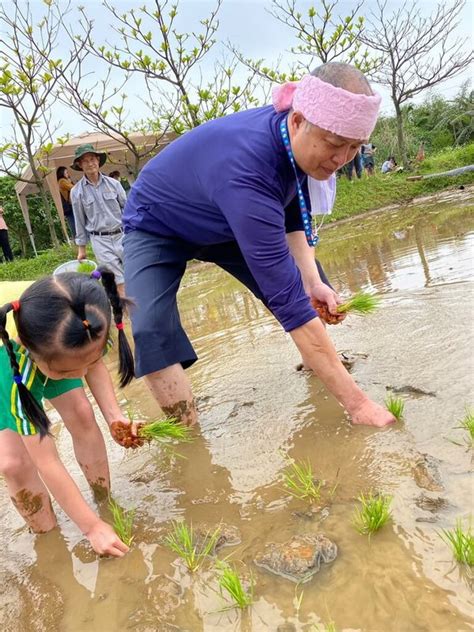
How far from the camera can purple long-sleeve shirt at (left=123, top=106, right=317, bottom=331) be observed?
2.09 m

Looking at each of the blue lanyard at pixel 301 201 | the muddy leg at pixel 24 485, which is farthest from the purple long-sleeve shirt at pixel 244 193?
the muddy leg at pixel 24 485

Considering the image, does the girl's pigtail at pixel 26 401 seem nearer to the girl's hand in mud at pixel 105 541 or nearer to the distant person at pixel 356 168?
the girl's hand in mud at pixel 105 541

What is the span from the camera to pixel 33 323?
1.71m

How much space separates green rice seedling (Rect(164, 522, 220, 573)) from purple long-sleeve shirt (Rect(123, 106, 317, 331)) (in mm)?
837

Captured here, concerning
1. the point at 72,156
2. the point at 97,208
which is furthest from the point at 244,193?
the point at 72,156

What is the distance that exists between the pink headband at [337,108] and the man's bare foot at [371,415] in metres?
1.03

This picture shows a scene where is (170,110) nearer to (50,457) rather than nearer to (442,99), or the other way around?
(50,457)

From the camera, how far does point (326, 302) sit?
265 centimetres

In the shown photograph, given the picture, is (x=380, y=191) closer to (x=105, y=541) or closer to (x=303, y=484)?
(x=303, y=484)

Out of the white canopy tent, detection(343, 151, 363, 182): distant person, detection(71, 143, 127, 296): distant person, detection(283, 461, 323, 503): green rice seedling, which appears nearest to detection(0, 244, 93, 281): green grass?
the white canopy tent

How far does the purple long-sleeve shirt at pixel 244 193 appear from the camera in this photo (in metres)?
2.09

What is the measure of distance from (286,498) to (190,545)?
15.1 inches

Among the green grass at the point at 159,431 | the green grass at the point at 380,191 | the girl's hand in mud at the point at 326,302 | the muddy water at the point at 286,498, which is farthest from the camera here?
the green grass at the point at 380,191

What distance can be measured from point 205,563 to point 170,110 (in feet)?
41.5
